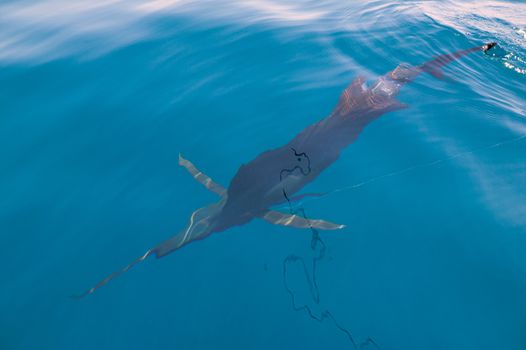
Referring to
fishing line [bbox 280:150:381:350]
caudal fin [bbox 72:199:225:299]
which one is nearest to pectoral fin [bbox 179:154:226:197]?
caudal fin [bbox 72:199:225:299]

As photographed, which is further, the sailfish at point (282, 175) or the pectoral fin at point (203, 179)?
the pectoral fin at point (203, 179)

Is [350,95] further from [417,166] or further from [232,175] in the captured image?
[232,175]

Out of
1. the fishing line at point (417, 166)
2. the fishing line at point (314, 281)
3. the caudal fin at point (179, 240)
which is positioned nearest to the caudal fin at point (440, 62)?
the fishing line at point (417, 166)

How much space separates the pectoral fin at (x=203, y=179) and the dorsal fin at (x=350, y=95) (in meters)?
2.24

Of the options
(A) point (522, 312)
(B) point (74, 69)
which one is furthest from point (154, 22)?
(A) point (522, 312)

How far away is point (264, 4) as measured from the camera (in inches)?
380

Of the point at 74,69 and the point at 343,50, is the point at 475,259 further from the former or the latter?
the point at 74,69

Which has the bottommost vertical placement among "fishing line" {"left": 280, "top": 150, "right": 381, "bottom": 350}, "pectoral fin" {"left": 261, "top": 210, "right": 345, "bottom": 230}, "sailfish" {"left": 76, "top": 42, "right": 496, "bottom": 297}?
"fishing line" {"left": 280, "top": 150, "right": 381, "bottom": 350}

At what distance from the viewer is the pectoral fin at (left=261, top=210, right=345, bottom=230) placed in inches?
167

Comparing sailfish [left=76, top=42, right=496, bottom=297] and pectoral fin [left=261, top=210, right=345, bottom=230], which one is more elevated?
sailfish [left=76, top=42, right=496, bottom=297]

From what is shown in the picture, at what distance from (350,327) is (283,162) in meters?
2.13

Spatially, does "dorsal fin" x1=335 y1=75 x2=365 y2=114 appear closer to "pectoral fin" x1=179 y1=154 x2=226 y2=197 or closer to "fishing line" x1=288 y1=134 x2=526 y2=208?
"fishing line" x1=288 y1=134 x2=526 y2=208

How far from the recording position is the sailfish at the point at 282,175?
14.2 feet

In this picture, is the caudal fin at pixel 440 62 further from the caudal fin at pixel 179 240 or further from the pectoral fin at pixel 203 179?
the caudal fin at pixel 179 240
